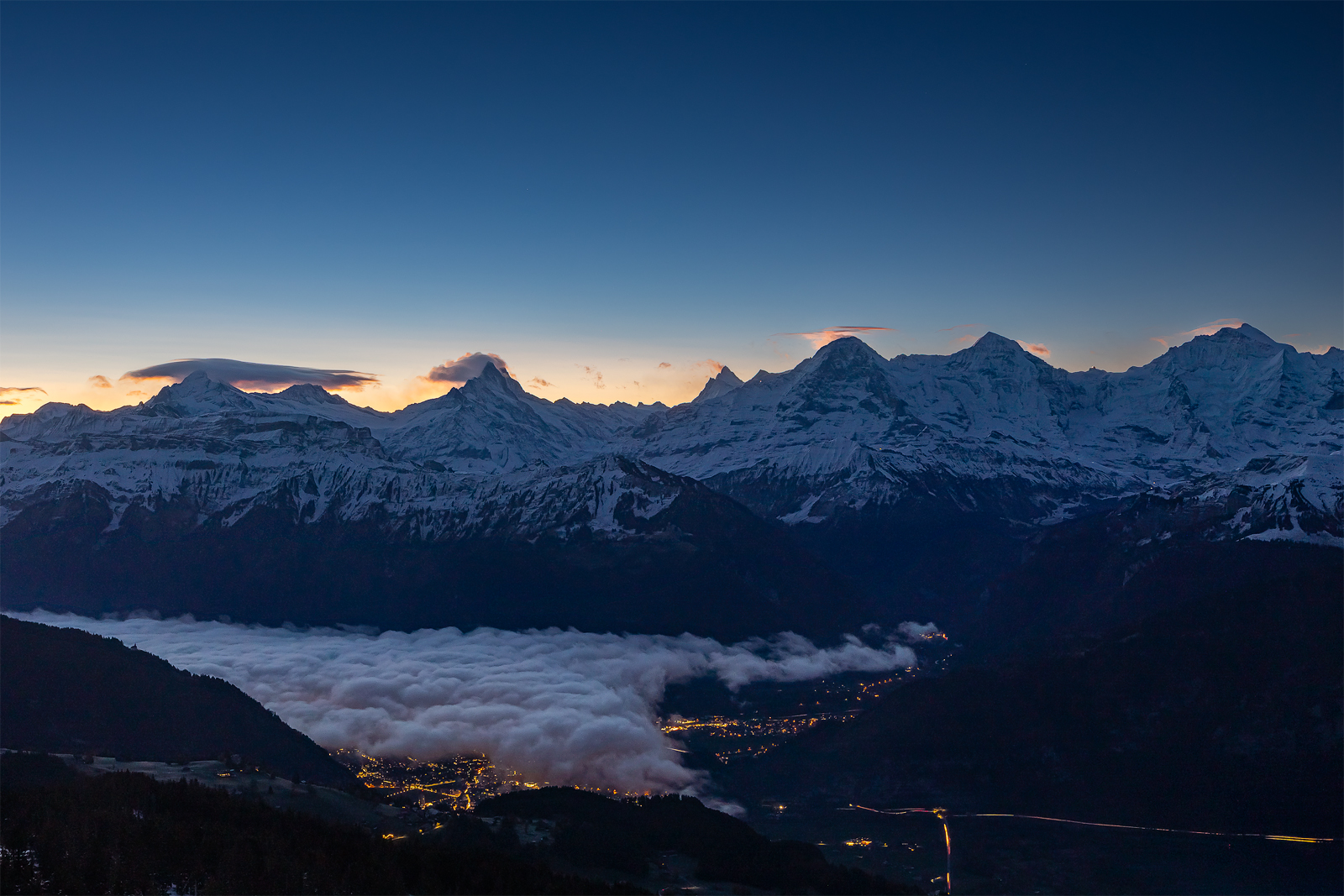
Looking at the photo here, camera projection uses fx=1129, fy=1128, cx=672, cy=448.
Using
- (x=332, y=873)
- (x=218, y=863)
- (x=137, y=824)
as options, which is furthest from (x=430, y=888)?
(x=137, y=824)

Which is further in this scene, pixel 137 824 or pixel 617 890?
pixel 617 890

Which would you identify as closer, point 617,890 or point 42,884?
point 42,884

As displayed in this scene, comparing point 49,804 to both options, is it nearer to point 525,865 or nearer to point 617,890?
point 525,865

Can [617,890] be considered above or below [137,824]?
below

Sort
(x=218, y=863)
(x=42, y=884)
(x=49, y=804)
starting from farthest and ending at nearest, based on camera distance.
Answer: (x=49, y=804) < (x=218, y=863) < (x=42, y=884)

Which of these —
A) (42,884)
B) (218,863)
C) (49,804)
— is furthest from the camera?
(49,804)

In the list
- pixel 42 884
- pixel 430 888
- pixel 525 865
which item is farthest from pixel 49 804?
pixel 525 865

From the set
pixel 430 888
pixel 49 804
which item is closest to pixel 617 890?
pixel 430 888

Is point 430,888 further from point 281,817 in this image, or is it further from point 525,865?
point 281,817
